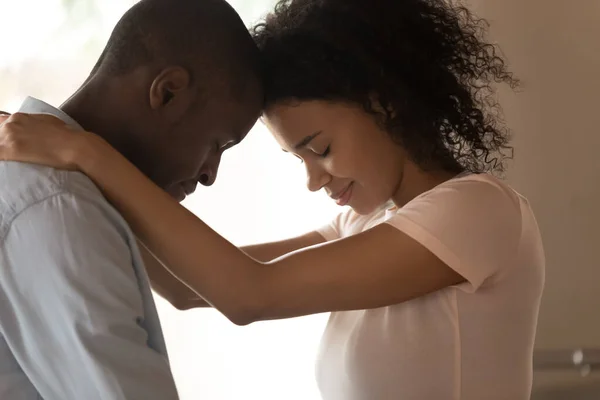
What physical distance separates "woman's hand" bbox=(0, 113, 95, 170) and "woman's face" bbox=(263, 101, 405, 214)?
334 millimetres

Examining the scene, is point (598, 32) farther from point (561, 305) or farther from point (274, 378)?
point (274, 378)

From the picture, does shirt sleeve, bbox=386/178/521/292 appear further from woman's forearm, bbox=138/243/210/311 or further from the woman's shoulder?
woman's forearm, bbox=138/243/210/311

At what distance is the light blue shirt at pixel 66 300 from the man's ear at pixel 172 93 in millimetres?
161

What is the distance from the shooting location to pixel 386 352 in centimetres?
90

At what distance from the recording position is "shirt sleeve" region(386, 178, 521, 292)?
0.84 metres

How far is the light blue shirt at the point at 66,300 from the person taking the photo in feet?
1.98

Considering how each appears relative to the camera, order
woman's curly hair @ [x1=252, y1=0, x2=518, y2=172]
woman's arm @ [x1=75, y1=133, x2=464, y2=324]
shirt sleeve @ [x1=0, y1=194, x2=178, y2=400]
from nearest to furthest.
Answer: shirt sleeve @ [x1=0, y1=194, x2=178, y2=400] → woman's arm @ [x1=75, y1=133, x2=464, y2=324] → woman's curly hair @ [x1=252, y1=0, x2=518, y2=172]

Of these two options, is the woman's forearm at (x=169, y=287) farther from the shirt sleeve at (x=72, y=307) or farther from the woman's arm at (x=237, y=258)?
the shirt sleeve at (x=72, y=307)

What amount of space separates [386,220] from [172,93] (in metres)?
0.33

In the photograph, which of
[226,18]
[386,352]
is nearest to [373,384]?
[386,352]

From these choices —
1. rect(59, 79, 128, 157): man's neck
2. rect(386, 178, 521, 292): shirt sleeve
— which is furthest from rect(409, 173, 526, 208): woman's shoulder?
rect(59, 79, 128, 157): man's neck

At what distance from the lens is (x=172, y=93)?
790 millimetres

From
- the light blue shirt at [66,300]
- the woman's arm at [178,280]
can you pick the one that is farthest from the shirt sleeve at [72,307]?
the woman's arm at [178,280]

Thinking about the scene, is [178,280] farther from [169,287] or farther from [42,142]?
[42,142]
